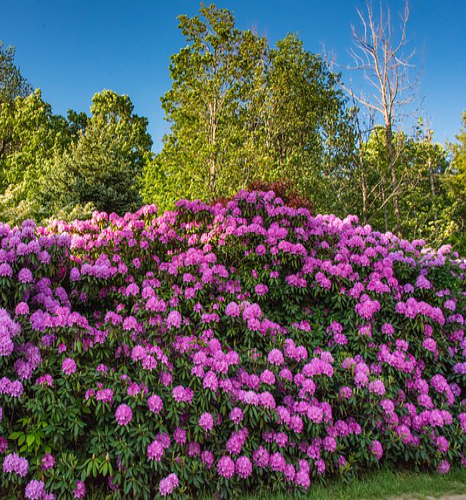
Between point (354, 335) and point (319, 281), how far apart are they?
2.13ft

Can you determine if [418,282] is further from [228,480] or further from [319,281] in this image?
[228,480]

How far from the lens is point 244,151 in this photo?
453 inches

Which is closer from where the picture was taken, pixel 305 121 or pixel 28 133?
pixel 305 121

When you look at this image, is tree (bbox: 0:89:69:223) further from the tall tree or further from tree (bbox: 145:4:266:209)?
tree (bbox: 145:4:266:209)

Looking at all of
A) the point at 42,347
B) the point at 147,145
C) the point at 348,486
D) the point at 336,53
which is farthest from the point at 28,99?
the point at 348,486

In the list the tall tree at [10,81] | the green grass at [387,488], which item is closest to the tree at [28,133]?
the tall tree at [10,81]

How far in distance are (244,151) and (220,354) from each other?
883 centimetres

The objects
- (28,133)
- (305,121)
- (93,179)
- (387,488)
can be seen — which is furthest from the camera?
(28,133)

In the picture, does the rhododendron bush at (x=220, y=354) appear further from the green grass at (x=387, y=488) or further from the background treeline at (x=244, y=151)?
the background treeline at (x=244, y=151)

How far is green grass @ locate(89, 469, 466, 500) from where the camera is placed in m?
3.19

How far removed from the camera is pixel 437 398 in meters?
4.19

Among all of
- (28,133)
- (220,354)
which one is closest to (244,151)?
(220,354)

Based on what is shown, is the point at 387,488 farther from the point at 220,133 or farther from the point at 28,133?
the point at 28,133

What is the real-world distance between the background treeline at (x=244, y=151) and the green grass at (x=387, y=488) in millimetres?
6545
